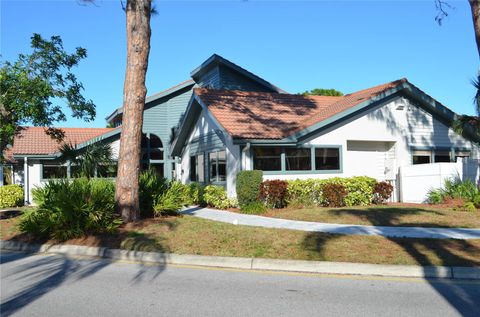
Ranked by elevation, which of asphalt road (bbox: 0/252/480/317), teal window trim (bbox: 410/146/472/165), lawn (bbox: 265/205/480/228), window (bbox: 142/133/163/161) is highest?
window (bbox: 142/133/163/161)

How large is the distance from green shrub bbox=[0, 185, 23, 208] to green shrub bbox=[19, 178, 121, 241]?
12.7m

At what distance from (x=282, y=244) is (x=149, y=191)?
18.9ft

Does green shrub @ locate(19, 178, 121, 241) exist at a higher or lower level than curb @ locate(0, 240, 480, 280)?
higher

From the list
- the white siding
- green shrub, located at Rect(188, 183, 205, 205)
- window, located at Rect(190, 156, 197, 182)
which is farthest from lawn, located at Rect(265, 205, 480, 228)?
window, located at Rect(190, 156, 197, 182)

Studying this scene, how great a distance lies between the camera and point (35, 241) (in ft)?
35.9

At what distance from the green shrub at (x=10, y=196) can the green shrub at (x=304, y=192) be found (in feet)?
49.8

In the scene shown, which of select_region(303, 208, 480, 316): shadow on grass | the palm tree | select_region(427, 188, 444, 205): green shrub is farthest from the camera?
the palm tree

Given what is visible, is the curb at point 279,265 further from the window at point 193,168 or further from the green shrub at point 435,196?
the window at point 193,168

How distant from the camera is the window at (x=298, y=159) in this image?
17.3 m

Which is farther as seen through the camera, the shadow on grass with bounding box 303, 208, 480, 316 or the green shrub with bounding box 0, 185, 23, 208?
the green shrub with bounding box 0, 185, 23, 208

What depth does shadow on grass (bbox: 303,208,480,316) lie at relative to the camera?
5.87 m

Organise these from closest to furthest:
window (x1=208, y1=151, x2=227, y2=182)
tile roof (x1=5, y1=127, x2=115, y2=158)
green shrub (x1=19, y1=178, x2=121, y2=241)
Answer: green shrub (x1=19, y1=178, x2=121, y2=241), window (x1=208, y1=151, x2=227, y2=182), tile roof (x1=5, y1=127, x2=115, y2=158)

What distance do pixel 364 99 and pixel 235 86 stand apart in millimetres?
8390

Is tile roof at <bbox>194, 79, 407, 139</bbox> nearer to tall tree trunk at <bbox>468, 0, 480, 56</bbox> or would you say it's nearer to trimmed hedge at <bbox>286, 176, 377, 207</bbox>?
trimmed hedge at <bbox>286, 176, 377, 207</bbox>
